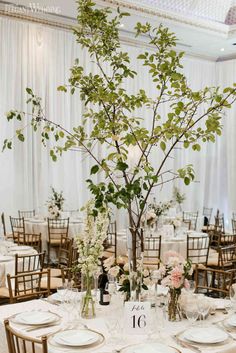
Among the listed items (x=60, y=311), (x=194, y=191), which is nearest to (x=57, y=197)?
(x=194, y=191)

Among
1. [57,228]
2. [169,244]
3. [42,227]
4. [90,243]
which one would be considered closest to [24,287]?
[90,243]

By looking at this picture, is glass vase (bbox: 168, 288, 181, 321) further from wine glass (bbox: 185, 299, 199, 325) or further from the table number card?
the table number card

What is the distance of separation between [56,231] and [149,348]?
616 centimetres

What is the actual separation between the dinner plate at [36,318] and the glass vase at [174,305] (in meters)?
0.68

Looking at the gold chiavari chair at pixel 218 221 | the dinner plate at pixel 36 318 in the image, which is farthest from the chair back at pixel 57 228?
the dinner plate at pixel 36 318

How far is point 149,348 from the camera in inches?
105

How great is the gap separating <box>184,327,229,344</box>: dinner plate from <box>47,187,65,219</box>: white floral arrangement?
603 cm

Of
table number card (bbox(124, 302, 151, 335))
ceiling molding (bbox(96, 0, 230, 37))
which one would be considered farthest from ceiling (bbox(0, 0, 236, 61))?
table number card (bbox(124, 302, 151, 335))

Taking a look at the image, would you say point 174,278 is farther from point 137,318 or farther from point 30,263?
point 30,263

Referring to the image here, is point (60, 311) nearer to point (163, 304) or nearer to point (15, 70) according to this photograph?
point (163, 304)

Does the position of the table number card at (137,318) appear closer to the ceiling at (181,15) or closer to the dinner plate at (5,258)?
the dinner plate at (5,258)

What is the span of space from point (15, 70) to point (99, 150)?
2318 mm

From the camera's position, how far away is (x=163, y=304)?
10.5 feet

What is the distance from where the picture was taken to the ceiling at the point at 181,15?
891 centimetres
